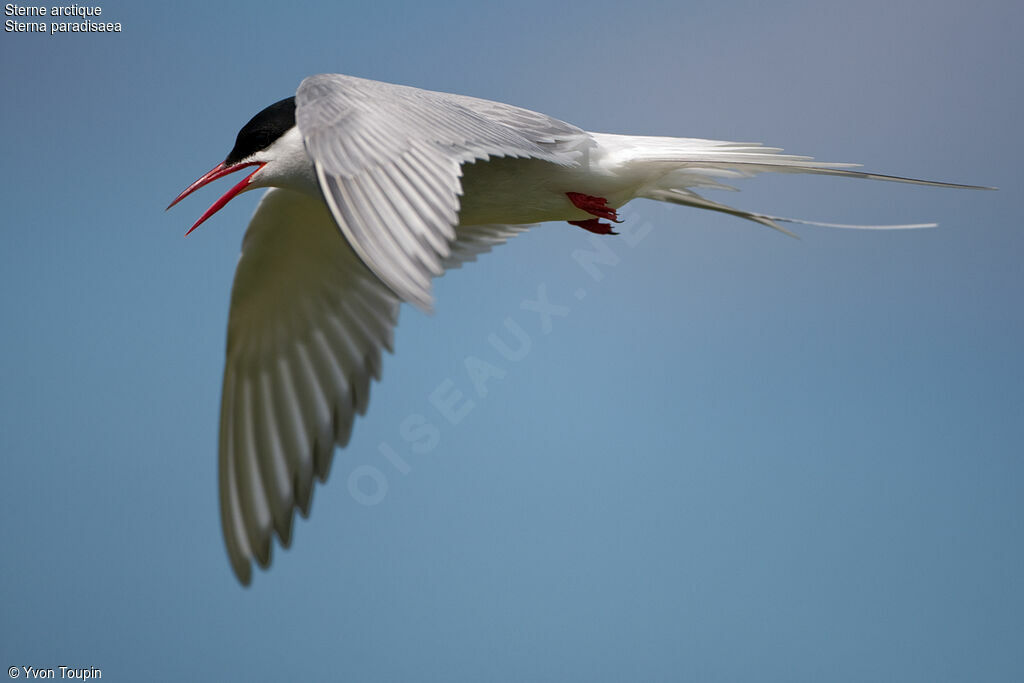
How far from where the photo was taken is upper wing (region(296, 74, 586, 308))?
5.20ft

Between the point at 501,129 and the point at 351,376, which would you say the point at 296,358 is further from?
the point at 501,129

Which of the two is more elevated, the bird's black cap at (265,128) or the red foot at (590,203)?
the bird's black cap at (265,128)

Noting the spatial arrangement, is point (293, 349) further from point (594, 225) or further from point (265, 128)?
point (594, 225)

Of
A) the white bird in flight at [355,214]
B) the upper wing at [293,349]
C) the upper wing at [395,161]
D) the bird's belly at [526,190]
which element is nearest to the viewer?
the upper wing at [395,161]

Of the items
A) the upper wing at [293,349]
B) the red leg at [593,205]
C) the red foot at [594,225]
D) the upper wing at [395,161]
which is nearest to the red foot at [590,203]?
the red leg at [593,205]

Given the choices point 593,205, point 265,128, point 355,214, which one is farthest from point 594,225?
point 355,214

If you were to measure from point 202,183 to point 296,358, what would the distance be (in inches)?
25.1

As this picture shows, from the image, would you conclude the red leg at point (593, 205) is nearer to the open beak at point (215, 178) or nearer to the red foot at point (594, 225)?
the red foot at point (594, 225)

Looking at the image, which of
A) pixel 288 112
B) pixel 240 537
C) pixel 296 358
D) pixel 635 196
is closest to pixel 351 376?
pixel 296 358

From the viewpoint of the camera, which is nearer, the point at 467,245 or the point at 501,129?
the point at 501,129

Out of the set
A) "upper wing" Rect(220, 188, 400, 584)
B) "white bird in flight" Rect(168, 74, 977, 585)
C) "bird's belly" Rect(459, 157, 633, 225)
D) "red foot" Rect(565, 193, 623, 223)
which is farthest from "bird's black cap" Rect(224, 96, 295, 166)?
"red foot" Rect(565, 193, 623, 223)

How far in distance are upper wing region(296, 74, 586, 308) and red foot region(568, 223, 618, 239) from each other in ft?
2.05

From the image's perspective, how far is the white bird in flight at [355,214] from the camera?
1696 millimetres

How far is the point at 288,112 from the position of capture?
2.49 m
